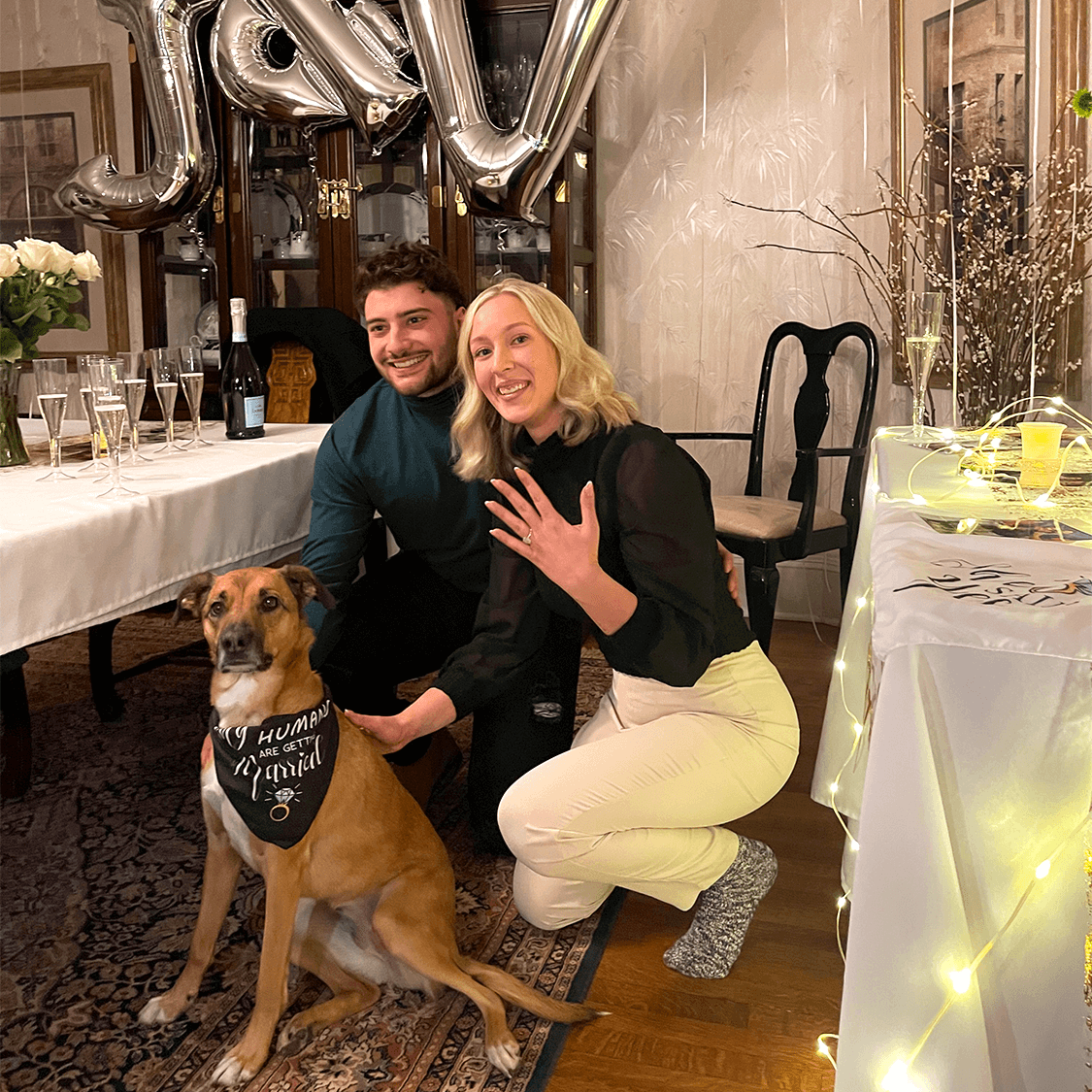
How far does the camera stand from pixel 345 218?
3.74 metres

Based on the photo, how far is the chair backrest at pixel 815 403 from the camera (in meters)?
3.23

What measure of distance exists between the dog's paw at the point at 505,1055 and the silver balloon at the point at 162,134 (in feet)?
10.2

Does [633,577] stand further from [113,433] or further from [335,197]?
[335,197]

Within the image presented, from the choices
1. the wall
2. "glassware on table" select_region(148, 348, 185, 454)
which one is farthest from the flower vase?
the wall

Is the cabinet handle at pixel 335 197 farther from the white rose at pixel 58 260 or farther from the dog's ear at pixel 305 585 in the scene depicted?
the dog's ear at pixel 305 585

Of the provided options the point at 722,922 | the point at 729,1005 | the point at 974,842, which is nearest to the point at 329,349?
the point at 722,922

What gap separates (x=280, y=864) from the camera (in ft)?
4.93

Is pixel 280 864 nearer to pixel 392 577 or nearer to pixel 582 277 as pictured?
pixel 392 577

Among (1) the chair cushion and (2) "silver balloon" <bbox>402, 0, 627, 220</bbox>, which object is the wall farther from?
(1) the chair cushion

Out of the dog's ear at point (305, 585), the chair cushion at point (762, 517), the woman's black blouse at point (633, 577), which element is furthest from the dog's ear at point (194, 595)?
the chair cushion at point (762, 517)

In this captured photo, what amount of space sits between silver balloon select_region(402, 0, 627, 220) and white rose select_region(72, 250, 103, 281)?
4.83 feet

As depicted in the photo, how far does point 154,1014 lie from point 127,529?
29.3 inches

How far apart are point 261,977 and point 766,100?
10.5 ft

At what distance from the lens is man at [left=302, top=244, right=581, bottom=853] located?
214cm
